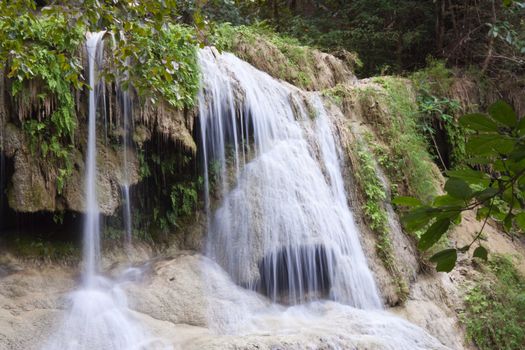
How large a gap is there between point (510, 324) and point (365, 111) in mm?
4568

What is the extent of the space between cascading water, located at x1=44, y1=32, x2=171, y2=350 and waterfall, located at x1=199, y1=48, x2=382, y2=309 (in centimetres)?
155

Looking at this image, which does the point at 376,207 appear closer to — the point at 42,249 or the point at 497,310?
the point at 497,310

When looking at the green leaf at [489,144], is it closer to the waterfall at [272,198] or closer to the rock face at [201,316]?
the rock face at [201,316]

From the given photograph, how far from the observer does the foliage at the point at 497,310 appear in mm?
7352

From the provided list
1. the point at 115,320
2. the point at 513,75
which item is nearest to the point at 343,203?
the point at 115,320

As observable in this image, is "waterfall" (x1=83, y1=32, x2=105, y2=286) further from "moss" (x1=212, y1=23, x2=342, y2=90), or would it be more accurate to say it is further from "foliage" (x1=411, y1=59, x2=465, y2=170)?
"foliage" (x1=411, y1=59, x2=465, y2=170)

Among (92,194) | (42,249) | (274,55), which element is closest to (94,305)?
(42,249)

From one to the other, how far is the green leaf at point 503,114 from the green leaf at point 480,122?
2cm

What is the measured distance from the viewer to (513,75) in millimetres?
12164

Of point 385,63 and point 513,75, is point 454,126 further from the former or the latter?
point 385,63

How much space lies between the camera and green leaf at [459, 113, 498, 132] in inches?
49.1

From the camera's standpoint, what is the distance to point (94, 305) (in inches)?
202

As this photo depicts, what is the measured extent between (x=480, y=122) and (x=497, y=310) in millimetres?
7526

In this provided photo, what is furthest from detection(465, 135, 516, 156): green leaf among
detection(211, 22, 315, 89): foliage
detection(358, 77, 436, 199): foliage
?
detection(211, 22, 315, 89): foliage
